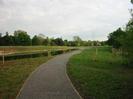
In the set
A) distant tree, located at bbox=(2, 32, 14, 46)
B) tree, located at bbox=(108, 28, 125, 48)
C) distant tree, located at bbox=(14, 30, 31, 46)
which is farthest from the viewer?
distant tree, located at bbox=(14, 30, 31, 46)

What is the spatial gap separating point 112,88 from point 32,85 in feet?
15.1

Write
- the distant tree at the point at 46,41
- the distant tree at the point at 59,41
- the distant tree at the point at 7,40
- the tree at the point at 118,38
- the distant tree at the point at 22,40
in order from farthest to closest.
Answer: the distant tree at the point at 59,41 → the distant tree at the point at 46,41 → the distant tree at the point at 22,40 → the distant tree at the point at 7,40 → the tree at the point at 118,38

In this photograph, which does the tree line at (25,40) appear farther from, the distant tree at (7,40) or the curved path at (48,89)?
the curved path at (48,89)

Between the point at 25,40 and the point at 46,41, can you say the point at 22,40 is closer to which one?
the point at 25,40

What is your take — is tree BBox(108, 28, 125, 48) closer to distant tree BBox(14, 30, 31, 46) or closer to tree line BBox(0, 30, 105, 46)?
tree line BBox(0, 30, 105, 46)

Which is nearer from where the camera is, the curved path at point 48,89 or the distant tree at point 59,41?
Answer: the curved path at point 48,89

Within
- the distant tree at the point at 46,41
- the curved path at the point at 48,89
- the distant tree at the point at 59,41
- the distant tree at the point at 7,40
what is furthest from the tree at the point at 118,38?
the distant tree at the point at 59,41

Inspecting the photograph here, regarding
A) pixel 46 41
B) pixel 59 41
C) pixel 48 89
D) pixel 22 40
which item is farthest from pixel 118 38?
pixel 59 41

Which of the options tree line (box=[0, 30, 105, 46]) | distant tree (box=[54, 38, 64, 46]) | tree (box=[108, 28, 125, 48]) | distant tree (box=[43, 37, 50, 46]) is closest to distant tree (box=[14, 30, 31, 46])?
tree line (box=[0, 30, 105, 46])

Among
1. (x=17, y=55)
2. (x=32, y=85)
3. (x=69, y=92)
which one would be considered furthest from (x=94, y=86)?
(x=17, y=55)

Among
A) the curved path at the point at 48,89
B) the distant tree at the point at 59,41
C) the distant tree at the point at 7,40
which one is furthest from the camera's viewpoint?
the distant tree at the point at 59,41

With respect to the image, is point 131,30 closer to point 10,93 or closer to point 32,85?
point 32,85

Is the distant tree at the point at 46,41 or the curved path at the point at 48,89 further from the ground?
the distant tree at the point at 46,41

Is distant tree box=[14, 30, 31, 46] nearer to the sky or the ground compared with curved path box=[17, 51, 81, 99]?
nearer to the sky
